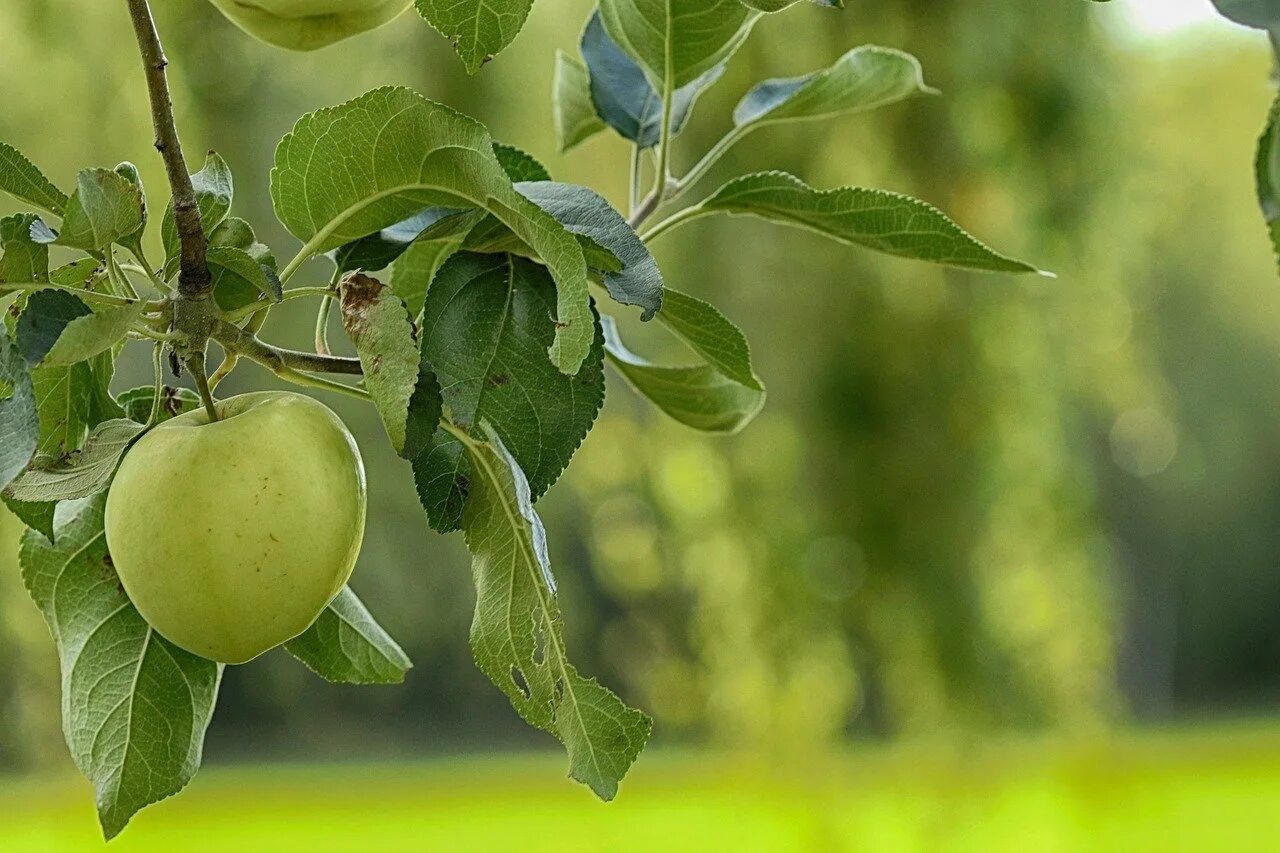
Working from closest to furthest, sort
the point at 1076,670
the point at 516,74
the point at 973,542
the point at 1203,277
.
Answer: the point at 973,542, the point at 1076,670, the point at 516,74, the point at 1203,277

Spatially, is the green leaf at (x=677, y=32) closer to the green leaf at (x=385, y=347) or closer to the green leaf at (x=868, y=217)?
the green leaf at (x=868, y=217)

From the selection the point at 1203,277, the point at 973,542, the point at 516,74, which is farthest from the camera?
the point at 1203,277

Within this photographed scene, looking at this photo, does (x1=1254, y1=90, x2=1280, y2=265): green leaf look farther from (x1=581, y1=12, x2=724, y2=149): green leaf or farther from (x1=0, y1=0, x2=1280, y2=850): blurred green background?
(x1=0, y1=0, x2=1280, y2=850): blurred green background

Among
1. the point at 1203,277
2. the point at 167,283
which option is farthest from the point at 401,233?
the point at 1203,277

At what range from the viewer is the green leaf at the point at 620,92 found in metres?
0.54

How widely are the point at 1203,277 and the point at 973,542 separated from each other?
13.8 ft

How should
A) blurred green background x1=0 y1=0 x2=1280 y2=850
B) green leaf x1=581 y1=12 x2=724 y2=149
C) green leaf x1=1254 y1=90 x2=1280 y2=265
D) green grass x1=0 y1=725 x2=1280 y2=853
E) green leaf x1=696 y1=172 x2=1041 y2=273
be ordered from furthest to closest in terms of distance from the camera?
green grass x1=0 y1=725 x2=1280 y2=853 → blurred green background x1=0 y1=0 x2=1280 y2=850 → green leaf x1=581 y1=12 x2=724 y2=149 → green leaf x1=696 y1=172 x2=1041 y2=273 → green leaf x1=1254 y1=90 x2=1280 y2=265

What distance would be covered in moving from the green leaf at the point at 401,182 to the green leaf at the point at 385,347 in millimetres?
32

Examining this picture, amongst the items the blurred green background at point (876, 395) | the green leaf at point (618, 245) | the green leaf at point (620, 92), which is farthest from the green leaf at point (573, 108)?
the blurred green background at point (876, 395)

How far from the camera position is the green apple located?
35cm

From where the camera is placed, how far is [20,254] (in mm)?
337

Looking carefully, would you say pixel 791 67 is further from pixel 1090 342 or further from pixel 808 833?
pixel 808 833

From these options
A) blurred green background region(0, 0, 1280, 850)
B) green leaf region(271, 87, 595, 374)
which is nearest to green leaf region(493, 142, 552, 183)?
green leaf region(271, 87, 595, 374)

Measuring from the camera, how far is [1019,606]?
2.34 m
